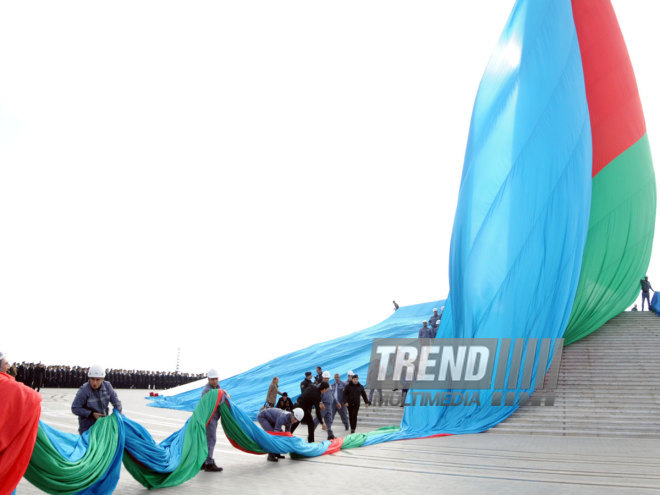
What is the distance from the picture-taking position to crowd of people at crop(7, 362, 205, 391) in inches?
1110

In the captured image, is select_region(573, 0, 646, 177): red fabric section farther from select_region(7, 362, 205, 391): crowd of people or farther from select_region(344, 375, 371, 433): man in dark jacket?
select_region(7, 362, 205, 391): crowd of people

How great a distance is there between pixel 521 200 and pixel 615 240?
29.5 feet

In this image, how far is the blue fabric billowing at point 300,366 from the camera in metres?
19.8

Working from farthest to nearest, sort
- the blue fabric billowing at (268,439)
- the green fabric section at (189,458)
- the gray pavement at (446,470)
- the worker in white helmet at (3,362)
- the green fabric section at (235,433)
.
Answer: the blue fabric billowing at (268,439), the green fabric section at (235,433), the gray pavement at (446,470), the green fabric section at (189,458), the worker in white helmet at (3,362)

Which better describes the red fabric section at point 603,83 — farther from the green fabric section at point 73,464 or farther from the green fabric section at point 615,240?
the green fabric section at point 73,464

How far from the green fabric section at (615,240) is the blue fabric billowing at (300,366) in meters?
6.39

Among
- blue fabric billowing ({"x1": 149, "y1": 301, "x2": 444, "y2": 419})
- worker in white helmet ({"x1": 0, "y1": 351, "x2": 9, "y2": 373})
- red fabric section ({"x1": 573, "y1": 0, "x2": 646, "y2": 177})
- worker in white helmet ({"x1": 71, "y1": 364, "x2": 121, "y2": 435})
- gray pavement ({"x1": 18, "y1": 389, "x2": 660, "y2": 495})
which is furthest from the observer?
red fabric section ({"x1": 573, "y1": 0, "x2": 646, "y2": 177})

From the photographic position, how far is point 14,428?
418 centimetres

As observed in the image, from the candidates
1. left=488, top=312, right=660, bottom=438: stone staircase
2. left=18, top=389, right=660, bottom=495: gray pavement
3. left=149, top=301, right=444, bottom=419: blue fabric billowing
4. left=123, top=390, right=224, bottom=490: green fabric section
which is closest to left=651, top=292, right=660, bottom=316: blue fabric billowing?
left=488, top=312, right=660, bottom=438: stone staircase

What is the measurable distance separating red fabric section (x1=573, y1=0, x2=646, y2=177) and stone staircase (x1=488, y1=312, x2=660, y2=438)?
248 inches

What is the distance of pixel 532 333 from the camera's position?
14484mm

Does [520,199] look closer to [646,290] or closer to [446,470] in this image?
[446,470]

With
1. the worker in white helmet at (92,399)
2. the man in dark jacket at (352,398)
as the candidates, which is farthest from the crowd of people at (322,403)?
the worker in white helmet at (92,399)

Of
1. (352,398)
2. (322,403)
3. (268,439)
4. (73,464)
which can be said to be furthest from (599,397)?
(73,464)
